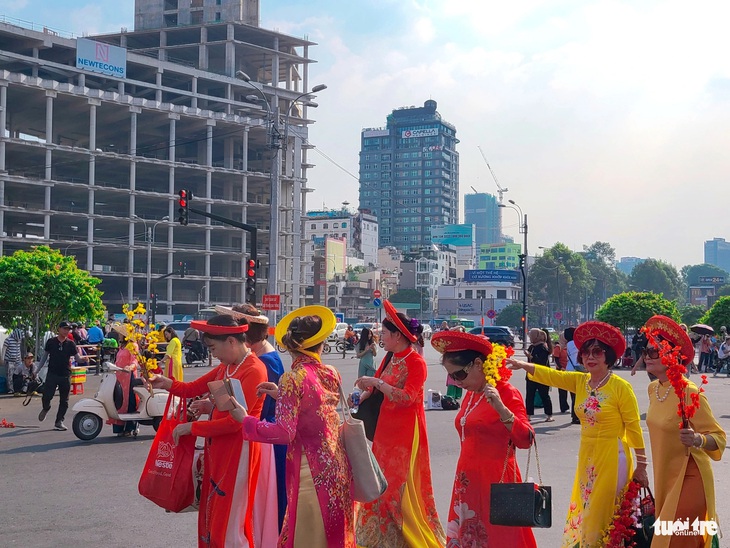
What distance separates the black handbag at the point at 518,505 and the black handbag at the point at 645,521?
80 centimetres

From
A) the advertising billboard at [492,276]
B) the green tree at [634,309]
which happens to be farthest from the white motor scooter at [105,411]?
the advertising billboard at [492,276]

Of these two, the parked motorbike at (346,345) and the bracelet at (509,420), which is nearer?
the bracelet at (509,420)

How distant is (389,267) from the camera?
144625 mm

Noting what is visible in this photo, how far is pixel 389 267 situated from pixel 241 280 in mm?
63367

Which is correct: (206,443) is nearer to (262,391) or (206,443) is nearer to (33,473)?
(262,391)

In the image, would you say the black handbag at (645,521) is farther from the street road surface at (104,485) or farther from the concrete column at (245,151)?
the concrete column at (245,151)

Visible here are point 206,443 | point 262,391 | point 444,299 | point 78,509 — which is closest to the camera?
point 262,391

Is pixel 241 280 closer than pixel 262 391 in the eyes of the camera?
No

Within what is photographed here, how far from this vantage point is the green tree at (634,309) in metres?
39.7

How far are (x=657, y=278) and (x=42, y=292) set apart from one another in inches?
5650

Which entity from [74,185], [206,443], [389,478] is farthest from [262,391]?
A: [74,185]

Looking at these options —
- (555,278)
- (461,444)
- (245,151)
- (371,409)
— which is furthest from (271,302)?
(555,278)

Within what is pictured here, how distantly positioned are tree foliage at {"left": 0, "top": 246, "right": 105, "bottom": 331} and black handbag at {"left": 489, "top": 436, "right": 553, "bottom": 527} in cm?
2045

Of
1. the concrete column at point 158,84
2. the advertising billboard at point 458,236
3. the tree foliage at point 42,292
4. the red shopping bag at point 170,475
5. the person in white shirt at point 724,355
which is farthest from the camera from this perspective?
the advertising billboard at point 458,236
